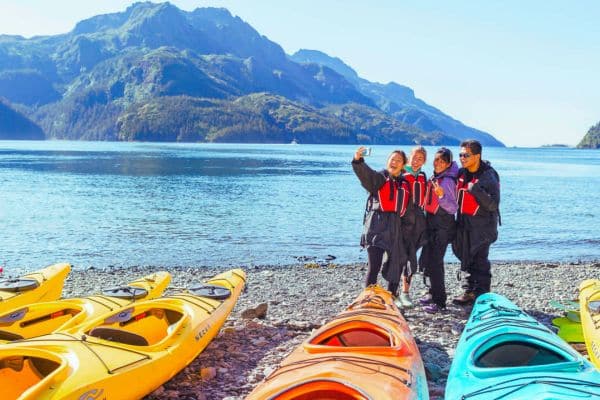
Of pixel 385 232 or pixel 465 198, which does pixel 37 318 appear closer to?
pixel 385 232

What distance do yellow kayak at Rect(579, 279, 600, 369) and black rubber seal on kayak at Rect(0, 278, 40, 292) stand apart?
821 centimetres

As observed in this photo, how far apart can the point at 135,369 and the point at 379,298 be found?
339 cm

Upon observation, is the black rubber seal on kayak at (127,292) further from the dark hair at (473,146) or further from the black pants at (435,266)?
the dark hair at (473,146)

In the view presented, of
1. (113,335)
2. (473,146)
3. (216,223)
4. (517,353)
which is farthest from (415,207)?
(216,223)

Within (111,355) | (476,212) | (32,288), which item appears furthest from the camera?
(32,288)

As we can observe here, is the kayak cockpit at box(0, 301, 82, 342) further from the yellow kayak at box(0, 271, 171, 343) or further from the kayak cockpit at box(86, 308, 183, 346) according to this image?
the kayak cockpit at box(86, 308, 183, 346)

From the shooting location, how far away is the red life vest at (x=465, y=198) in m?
7.36

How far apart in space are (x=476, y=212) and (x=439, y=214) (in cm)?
53

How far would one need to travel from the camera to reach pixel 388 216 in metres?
7.23

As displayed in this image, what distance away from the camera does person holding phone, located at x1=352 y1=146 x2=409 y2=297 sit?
7180 mm

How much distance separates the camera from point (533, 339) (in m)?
5.34

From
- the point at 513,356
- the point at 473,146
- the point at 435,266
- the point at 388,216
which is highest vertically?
the point at 473,146

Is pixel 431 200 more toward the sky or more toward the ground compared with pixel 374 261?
more toward the sky

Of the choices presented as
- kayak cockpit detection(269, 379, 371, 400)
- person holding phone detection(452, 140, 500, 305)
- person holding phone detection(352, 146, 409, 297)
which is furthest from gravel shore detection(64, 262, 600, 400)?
kayak cockpit detection(269, 379, 371, 400)
